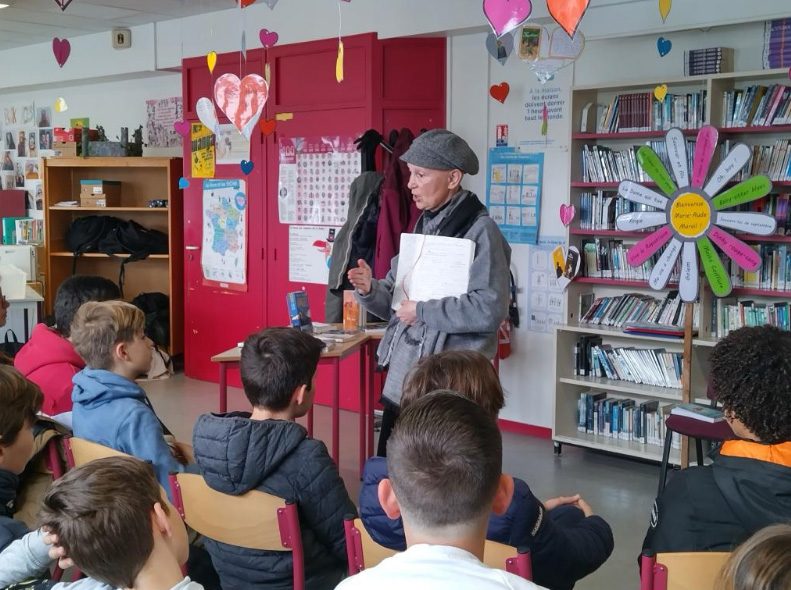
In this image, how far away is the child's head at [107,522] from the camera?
4.83 ft

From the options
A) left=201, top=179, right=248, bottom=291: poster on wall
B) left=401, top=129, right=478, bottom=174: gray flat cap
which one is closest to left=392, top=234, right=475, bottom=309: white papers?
left=401, top=129, right=478, bottom=174: gray flat cap

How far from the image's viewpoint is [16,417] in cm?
228

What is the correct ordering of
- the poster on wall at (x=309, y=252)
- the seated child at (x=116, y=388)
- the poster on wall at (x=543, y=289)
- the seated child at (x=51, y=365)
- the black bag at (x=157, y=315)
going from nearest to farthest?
the seated child at (x=116, y=388) < the seated child at (x=51, y=365) < the poster on wall at (x=543, y=289) < the poster on wall at (x=309, y=252) < the black bag at (x=157, y=315)

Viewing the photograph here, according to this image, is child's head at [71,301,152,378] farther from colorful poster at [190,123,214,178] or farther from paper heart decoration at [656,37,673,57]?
colorful poster at [190,123,214,178]

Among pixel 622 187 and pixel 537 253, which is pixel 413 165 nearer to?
pixel 622 187

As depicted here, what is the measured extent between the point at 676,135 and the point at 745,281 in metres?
0.88

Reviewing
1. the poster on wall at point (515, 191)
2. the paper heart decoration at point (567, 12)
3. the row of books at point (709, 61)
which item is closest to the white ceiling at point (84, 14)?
the poster on wall at point (515, 191)

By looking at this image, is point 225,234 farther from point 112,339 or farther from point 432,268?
point 112,339

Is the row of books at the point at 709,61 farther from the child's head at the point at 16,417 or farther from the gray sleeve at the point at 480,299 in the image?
the child's head at the point at 16,417

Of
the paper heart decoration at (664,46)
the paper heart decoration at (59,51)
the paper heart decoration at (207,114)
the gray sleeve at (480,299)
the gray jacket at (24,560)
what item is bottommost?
the gray jacket at (24,560)

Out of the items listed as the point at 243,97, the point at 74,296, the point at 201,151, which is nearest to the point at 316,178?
the point at 243,97

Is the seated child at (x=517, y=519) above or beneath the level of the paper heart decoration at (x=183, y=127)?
beneath

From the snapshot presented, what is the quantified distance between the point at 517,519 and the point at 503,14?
2.28 metres

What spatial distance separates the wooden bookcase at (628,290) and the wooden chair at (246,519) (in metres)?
2.84
